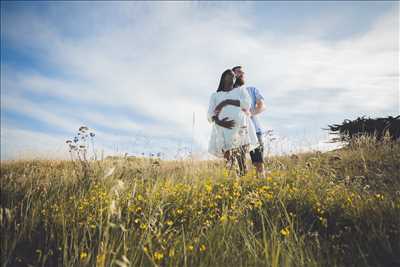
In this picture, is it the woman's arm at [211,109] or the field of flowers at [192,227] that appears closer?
the field of flowers at [192,227]

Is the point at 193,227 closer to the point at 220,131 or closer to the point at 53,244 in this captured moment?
the point at 53,244

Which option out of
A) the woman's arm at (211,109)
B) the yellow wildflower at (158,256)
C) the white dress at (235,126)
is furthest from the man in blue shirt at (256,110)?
the yellow wildflower at (158,256)

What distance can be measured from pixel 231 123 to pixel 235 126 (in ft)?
0.30

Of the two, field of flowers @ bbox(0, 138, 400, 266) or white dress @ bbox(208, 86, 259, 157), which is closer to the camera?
field of flowers @ bbox(0, 138, 400, 266)

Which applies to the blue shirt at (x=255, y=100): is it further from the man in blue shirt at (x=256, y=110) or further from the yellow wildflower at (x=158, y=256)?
the yellow wildflower at (x=158, y=256)

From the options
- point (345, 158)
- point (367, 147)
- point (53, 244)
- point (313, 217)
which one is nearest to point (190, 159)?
point (313, 217)

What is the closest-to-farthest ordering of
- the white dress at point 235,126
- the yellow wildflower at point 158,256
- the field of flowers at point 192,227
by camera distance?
the yellow wildflower at point 158,256
the field of flowers at point 192,227
the white dress at point 235,126

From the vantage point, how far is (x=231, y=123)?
16.9ft

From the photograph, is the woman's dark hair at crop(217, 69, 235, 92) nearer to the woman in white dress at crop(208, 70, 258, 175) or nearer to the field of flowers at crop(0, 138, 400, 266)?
the woman in white dress at crop(208, 70, 258, 175)

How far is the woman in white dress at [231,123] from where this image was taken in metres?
5.12

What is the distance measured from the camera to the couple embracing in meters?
5.12

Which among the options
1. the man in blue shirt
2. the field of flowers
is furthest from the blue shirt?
the field of flowers

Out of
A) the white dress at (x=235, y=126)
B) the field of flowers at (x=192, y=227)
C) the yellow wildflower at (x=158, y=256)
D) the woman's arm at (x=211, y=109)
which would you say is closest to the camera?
the yellow wildflower at (x=158, y=256)

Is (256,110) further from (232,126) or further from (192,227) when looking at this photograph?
(192,227)
